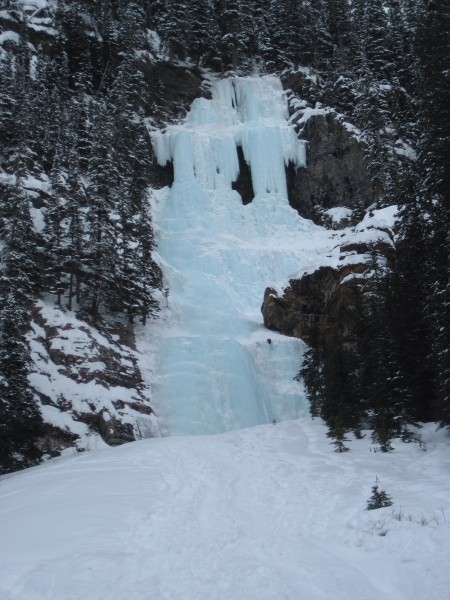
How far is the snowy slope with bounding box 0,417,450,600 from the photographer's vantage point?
4.85m

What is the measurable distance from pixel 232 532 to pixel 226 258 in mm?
31107

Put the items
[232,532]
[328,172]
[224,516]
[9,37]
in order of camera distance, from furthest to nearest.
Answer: [328,172]
[9,37]
[224,516]
[232,532]

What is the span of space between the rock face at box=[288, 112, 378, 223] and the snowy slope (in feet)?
107

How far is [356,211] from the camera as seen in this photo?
39.0 metres

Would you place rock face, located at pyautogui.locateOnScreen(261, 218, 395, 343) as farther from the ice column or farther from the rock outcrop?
the rock outcrop

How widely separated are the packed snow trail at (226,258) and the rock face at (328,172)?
4.24ft

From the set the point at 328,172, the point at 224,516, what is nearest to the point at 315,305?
the point at 328,172

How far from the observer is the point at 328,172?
4234 cm

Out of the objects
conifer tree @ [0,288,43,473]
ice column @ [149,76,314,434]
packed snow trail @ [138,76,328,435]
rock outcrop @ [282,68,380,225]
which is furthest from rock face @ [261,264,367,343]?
conifer tree @ [0,288,43,473]

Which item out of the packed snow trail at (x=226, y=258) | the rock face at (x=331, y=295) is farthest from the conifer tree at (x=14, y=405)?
the rock face at (x=331, y=295)

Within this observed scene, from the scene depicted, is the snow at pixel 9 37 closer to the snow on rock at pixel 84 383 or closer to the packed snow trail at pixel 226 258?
the packed snow trail at pixel 226 258

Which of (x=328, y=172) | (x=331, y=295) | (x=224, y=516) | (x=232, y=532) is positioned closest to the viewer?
(x=232, y=532)

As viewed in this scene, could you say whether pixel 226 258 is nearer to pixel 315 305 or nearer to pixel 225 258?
pixel 225 258

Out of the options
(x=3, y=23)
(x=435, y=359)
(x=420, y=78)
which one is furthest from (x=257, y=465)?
(x=3, y=23)
